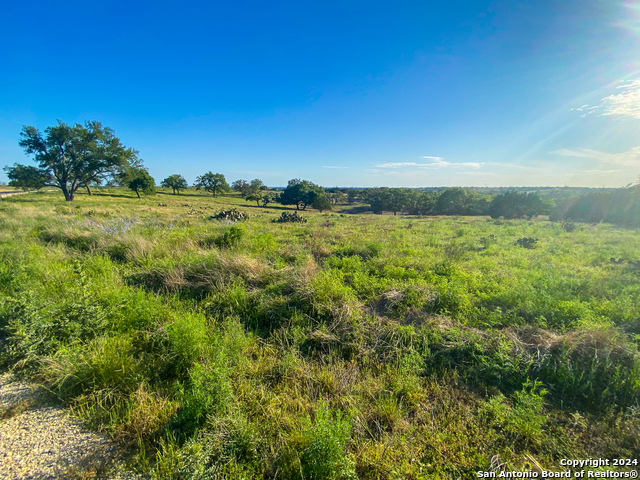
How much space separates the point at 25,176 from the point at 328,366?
50603 millimetres

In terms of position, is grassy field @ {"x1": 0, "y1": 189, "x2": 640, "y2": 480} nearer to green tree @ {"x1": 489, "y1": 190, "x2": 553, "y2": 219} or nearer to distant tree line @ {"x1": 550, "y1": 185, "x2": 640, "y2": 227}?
distant tree line @ {"x1": 550, "y1": 185, "x2": 640, "y2": 227}

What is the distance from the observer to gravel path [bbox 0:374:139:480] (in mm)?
1893

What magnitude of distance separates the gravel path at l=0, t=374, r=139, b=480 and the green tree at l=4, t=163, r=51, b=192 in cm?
4733

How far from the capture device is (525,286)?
199 inches

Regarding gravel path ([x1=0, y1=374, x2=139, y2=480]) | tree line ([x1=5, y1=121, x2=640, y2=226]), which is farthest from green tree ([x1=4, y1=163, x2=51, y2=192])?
gravel path ([x1=0, y1=374, x2=139, y2=480])

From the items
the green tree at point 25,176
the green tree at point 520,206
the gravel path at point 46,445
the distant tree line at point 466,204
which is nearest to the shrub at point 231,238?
the gravel path at point 46,445

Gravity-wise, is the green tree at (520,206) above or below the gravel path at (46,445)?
above

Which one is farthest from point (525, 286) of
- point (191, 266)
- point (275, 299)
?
point (191, 266)

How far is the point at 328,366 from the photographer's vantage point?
305cm

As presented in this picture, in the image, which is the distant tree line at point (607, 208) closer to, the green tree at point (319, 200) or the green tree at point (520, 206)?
the green tree at point (520, 206)

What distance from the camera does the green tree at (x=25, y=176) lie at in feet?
103

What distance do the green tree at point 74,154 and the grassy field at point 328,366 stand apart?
39.6 metres

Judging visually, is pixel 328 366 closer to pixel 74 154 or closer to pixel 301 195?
pixel 74 154

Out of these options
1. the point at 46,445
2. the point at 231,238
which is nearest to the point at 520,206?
the point at 231,238
